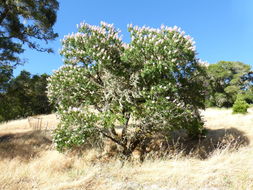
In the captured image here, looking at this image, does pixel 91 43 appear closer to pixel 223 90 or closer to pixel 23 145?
pixel 23 145

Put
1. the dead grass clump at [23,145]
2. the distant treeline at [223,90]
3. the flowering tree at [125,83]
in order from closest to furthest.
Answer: the flowering tree at [125,83] < the dead grass clump at [23,145] < the distant treeline at [223,90]

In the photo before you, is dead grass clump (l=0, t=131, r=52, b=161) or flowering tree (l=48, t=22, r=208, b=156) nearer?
flowering tree (l=48, t=22, r=208, b=156)

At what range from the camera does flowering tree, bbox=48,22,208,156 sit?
5.74m

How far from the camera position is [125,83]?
6734 millimetres

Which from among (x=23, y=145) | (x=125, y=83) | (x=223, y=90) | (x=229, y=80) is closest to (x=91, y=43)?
(x=125, y=83)

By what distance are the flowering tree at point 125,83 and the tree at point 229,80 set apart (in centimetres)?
2809

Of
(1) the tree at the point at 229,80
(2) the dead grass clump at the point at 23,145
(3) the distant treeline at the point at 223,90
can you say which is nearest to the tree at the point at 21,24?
(2) the dead grass clump at the point at 23,145

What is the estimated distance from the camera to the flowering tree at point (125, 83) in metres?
5.74

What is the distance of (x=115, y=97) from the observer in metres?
6.41

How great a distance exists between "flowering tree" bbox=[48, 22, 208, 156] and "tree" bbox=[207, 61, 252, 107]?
28.1m

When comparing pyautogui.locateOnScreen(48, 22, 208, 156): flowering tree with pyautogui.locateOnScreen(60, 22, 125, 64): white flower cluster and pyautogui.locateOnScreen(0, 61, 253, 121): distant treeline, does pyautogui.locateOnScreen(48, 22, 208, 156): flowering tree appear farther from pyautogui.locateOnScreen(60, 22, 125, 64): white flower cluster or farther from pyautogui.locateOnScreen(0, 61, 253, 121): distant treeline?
pyautogui.locateOnScreen(0, 61, 253, 121): distant treeline

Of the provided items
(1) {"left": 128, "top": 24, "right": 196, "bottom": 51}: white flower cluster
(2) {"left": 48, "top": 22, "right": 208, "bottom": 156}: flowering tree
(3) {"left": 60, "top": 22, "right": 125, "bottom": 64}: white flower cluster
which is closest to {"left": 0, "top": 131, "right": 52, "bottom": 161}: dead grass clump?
(2) {"left": 48, "top": 22, "right": 208, "bottom": 156}: flowering tree

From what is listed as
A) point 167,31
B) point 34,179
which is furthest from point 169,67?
point 34,179

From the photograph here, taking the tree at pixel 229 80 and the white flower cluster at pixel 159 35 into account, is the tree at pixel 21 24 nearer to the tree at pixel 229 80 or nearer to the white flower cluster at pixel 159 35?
the white flower cluster at pixel 159 35
